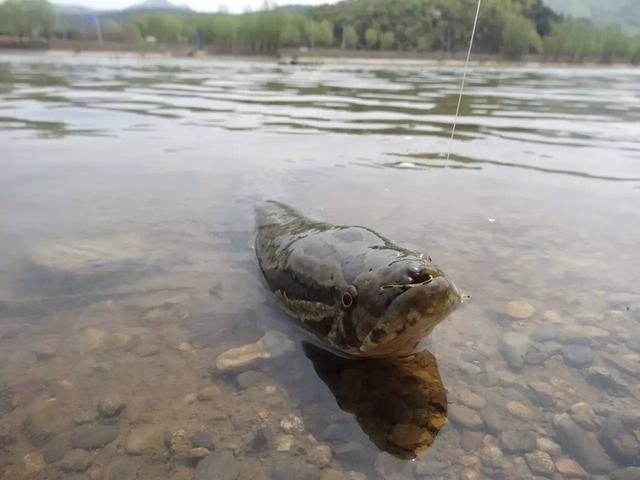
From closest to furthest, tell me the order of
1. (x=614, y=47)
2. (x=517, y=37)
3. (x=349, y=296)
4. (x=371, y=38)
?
1. (x=349, y=296)
2. (x=517, y=37)
3. (x=371, y=38)
4. (x=614, y=47)

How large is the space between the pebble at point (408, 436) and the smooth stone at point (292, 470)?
1.06 feet

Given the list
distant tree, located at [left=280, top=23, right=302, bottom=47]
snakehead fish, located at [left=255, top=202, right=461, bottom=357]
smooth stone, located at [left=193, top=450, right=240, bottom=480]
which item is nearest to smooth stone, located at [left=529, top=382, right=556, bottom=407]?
snakehead fish, located at [left=255, top=202, right=461, bottom=357]

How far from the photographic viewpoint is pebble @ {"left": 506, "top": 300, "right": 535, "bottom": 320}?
287 cm

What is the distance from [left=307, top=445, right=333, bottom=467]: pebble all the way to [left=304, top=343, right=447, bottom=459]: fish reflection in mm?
178

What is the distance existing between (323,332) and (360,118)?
9.09 meters

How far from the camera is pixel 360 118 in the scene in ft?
36.3

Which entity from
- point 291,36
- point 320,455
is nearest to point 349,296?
point 320,455

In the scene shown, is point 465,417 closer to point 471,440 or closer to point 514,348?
point 471,440

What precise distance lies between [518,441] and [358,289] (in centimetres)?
85

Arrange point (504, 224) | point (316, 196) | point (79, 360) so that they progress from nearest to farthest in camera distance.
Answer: point (79, 360) → point (504, 224) → point (316, 196)

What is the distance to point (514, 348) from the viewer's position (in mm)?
2545

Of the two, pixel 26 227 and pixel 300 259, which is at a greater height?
pixel 300 259

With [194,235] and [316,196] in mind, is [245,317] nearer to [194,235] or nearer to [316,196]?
[194,235]

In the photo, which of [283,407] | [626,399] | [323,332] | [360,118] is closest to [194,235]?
[323,332]
